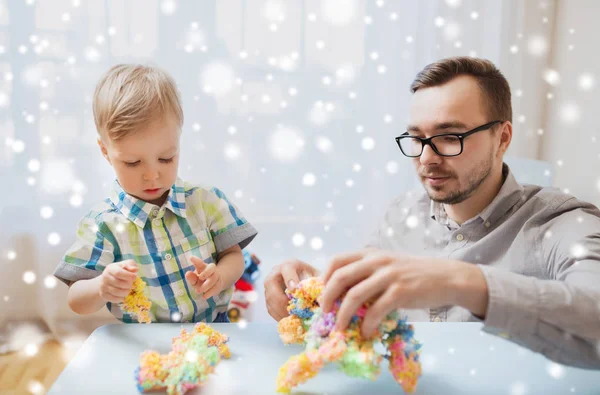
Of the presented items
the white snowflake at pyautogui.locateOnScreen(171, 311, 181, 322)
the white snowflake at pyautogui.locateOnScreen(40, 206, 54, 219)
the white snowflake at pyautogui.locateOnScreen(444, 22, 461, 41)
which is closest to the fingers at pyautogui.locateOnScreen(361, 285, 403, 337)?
the white snowflake at pyautogui.locateOnScreen(171, 311, 181, 322)

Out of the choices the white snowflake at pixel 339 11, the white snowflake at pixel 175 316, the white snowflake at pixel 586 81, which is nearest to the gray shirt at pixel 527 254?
the white snowflake at pixel 175 316

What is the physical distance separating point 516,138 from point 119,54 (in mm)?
1946

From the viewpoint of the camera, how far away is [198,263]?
1114mm

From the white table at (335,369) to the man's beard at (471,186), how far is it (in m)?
0.42

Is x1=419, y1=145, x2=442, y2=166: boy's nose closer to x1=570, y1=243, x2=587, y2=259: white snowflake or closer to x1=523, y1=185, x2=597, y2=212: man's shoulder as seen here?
x1=523, y1=185, x2=597, y2=212: man's shoulder

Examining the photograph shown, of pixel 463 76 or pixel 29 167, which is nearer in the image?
pixel 463 76

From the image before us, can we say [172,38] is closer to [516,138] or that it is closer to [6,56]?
[6,56]

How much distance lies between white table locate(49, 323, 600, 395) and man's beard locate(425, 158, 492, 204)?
420 mm

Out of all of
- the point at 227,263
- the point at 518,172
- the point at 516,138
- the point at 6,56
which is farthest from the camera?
the point at 516,138

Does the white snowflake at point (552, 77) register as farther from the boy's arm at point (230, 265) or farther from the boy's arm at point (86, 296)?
the boy's arm at point (86, 296)

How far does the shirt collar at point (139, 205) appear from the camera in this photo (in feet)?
4.24

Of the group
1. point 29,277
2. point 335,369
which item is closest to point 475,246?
point 335,369

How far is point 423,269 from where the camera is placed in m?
0.74

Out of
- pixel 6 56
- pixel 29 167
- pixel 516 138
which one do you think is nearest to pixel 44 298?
pixel 29 167
